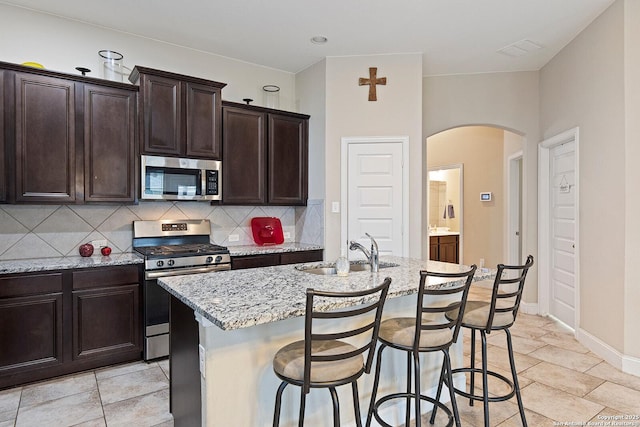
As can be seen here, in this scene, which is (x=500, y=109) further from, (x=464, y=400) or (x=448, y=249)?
(x=464, y=400)

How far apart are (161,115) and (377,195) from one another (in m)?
A: 2.39

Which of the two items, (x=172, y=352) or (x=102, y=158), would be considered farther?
(x=102, y=158)

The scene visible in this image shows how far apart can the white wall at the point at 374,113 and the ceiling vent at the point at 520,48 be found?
0.94 meters

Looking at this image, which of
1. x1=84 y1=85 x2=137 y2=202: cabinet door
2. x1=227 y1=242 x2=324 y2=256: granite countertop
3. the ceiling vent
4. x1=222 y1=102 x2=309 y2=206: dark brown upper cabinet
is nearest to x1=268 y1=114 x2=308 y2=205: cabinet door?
x1=222 y1=102 x2=309 y2=206: dark brown upper cabinet

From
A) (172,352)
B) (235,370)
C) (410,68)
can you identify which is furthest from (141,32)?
(235,370)

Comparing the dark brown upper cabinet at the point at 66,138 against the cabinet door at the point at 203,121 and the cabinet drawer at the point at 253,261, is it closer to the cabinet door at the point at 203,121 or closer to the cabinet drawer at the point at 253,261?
the cabinet door at the point at 203,121

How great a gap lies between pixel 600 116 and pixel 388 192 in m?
2.09

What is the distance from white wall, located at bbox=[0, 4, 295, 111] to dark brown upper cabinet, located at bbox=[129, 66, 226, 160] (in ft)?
1.45

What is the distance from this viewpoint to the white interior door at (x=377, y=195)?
4305 mm

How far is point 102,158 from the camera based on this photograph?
132 inches

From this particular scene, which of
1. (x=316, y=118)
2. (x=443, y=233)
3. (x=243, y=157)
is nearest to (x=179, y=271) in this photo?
(x=243, y=157)

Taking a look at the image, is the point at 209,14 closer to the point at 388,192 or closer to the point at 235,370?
the point at 388,192

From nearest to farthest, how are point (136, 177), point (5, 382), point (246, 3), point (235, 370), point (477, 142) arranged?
point (235, 370)
point (5, 382)
point (246, 3)
point (136, 177)
point (477, 142)

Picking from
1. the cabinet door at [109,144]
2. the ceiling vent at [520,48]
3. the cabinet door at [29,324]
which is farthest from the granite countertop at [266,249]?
the ceiling vent at [520,48]
